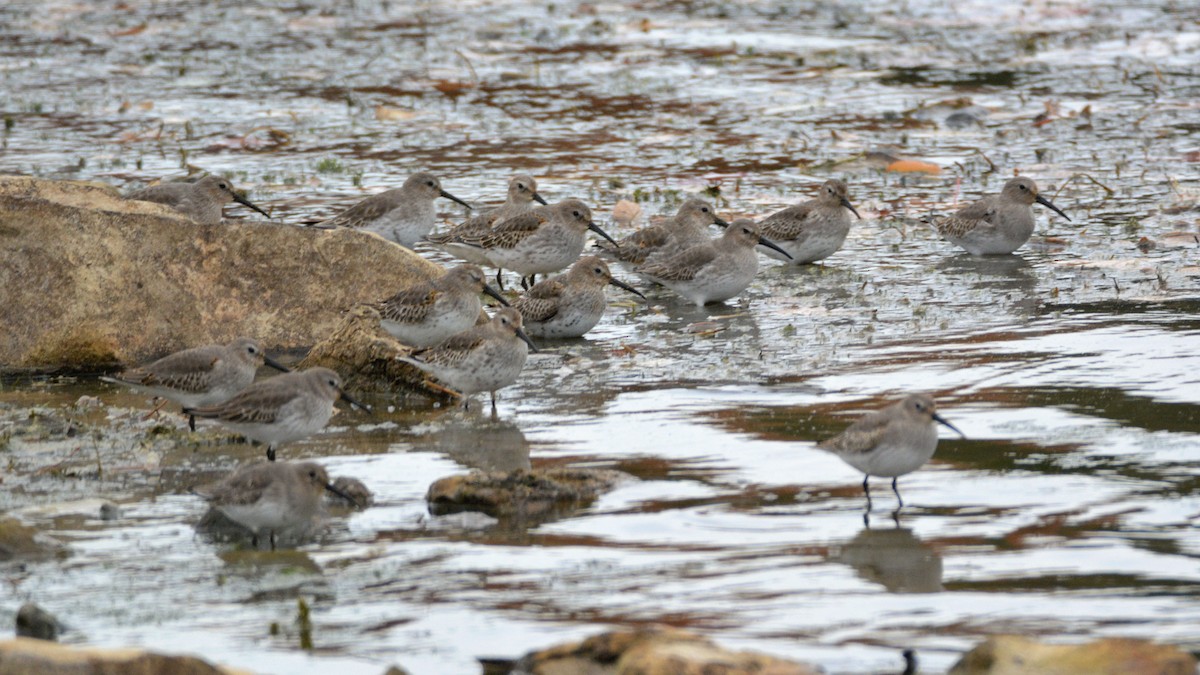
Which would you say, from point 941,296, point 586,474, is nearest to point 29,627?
point 586,474

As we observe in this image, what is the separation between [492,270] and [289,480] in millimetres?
7916

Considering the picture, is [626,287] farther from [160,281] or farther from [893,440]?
[893,440]

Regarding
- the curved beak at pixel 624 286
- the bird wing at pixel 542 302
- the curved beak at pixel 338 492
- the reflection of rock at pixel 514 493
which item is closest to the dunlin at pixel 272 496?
the curved beak at pixel 338 492

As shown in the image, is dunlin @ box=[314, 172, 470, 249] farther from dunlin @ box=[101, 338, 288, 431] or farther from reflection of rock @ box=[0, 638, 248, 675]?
reflection of rock @ box=[0, 638, 248, 675]

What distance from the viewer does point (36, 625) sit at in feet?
A: 22.0

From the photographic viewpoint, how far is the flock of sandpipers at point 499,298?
8172mm

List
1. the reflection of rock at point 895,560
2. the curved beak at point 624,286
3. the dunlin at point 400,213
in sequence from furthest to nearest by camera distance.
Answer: the dunlin at point 400,213 < the curved beak at point 624,286 < the reflection of rock at point 895,560

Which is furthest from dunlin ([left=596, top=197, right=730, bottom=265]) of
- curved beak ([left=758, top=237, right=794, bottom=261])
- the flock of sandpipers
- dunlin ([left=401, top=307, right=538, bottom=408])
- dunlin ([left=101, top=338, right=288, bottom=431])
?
dunlin ([left=101, top=338, right=288, bottom=431])

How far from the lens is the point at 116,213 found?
12273mm

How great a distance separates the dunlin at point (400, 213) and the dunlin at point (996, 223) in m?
4.72

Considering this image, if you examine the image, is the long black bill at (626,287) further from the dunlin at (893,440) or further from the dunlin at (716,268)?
the dunlin at (893,440)

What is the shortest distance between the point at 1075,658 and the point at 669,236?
8.92 m

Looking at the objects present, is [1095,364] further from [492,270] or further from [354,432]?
[492,270]

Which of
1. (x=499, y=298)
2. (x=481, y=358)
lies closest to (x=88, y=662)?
(x=481, y=358)
